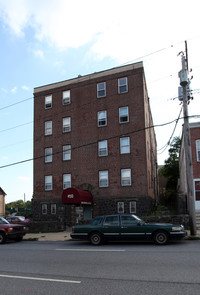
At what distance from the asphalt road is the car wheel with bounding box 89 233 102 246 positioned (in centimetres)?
290

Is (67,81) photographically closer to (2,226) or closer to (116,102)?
(116,102)

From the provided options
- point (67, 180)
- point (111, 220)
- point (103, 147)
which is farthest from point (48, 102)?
point (111, 220)

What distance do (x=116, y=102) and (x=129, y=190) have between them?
334 inches

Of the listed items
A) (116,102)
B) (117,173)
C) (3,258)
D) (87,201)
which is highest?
(116,102)

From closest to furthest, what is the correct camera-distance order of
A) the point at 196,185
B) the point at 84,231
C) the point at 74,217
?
the point at 84,231, the point at 196,185, the point at 74,217

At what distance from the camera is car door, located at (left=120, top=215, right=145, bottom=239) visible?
1388 centimetres

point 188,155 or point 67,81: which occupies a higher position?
point 67,81

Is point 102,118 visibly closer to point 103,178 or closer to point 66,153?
point 66,153

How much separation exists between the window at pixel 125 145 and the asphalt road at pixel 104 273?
54.1 ft

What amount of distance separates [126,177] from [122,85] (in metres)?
8.88

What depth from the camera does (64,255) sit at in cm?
1142

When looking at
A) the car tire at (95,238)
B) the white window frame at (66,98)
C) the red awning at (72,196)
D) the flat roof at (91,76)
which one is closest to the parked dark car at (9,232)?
the car tire at (95,238)

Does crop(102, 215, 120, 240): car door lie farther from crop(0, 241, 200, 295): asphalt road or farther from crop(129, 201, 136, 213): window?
crop(129, 201, 136, 213): window

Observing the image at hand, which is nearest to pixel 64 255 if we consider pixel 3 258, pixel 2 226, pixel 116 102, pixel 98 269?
pixel 3 258
